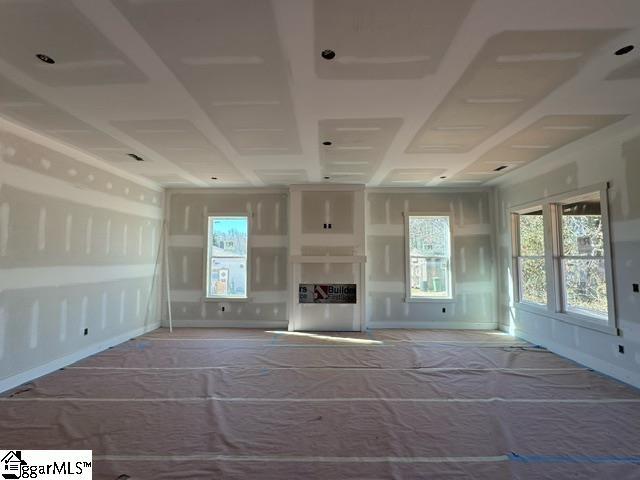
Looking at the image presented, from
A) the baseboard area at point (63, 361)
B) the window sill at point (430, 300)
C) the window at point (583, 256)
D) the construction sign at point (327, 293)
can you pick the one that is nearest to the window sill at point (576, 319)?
the window at point (583, 256)

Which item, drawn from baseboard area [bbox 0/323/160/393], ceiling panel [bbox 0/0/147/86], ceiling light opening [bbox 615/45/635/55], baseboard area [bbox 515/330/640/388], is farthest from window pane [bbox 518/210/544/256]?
baseboard area [bbox 0/323/160/393]

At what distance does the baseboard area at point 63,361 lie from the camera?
10.8 feet

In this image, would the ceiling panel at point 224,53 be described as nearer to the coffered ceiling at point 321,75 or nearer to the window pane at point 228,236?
the coffered ceiling at point 321,75

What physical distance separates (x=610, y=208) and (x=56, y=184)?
6.77m

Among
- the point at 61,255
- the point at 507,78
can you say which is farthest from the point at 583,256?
the point at 61,255

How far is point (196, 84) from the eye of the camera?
2.47 m

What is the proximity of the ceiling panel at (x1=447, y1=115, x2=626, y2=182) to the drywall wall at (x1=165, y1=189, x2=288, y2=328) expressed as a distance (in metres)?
3.70

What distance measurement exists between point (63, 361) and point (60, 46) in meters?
3.72

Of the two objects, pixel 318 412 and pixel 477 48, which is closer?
pixel 477 48

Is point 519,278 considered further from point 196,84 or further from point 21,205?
point 21,205

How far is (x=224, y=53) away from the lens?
2.09 meters

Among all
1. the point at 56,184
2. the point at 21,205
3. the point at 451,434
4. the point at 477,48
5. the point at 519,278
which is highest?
the point at 477,48

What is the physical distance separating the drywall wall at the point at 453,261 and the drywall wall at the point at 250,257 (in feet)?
6.04

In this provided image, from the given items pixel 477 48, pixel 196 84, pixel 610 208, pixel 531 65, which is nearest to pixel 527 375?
pixel 610 208
